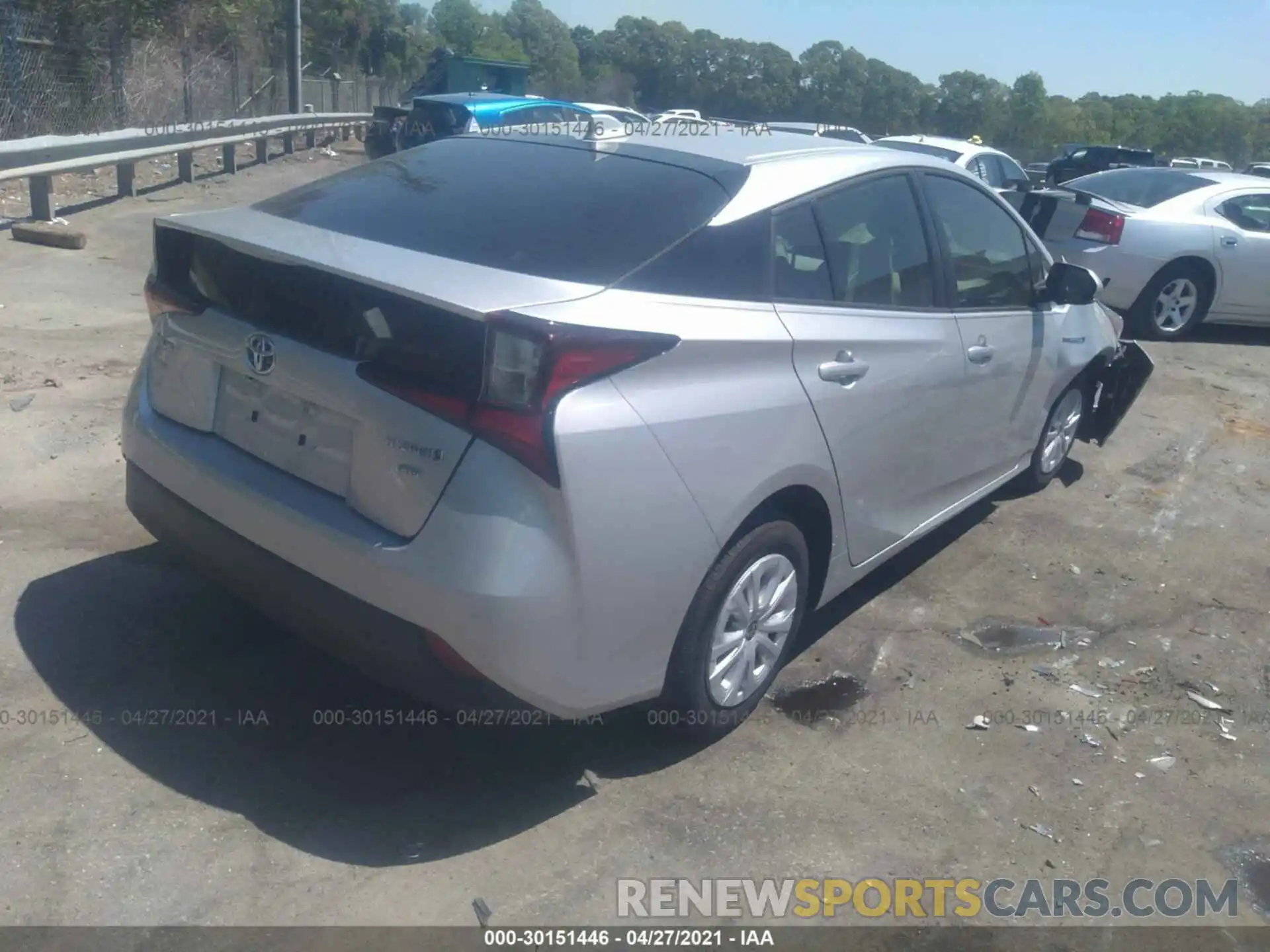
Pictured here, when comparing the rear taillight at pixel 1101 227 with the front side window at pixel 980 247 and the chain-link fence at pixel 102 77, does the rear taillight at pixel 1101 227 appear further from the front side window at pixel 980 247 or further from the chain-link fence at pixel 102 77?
the chain-link fence at pixel 102 77

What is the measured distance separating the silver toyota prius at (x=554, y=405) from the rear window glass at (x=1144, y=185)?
7.26 metres

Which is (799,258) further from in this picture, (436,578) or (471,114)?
(471,114)

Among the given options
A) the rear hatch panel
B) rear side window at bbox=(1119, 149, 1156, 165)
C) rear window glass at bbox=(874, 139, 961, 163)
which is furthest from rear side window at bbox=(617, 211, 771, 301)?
rear side window at bbox=(1119, 149, 1156, 165)

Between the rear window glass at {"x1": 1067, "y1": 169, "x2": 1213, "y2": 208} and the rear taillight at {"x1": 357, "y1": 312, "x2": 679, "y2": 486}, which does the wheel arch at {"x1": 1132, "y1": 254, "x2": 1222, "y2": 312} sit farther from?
the rear taillight at {"x1": 357, "y1": 312, "x2": 679, "y2": 486}

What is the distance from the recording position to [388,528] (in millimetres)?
2980

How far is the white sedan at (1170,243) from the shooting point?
399 inches

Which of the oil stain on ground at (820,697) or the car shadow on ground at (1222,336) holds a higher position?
the car shadow on ground at (1222,336)

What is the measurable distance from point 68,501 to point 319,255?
2.39m

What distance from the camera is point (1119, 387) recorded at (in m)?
6.59

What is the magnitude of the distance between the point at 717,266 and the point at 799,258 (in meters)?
0.43

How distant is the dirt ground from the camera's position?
118 inches

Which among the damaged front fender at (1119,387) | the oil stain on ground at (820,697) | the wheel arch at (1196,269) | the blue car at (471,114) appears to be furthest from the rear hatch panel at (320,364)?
the blue car at (471,114)

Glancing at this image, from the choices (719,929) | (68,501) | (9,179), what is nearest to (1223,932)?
(719,929)

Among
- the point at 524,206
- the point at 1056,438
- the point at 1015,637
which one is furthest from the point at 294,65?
the point at 1015,637
